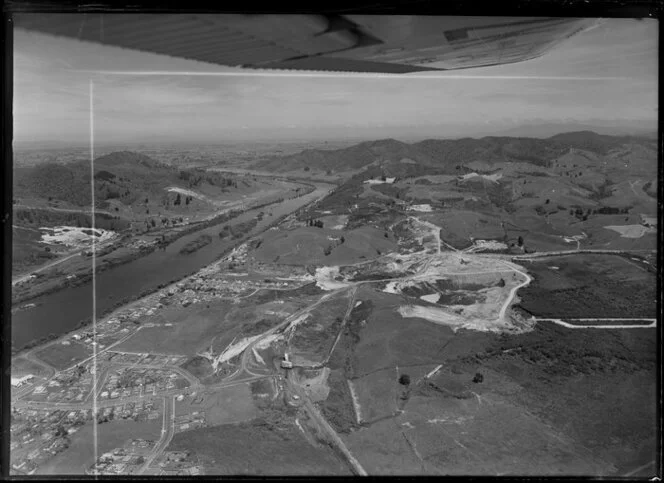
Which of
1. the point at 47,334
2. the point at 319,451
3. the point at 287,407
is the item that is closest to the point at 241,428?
the point at 287,407

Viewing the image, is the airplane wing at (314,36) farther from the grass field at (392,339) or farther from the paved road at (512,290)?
the grass field at (392,339)

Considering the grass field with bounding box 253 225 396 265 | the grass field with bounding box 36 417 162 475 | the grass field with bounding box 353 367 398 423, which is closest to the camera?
the grass field with bounding box 36 417 162 475

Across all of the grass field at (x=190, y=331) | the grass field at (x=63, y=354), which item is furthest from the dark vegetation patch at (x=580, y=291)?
the grass field at (x=63, y=354)

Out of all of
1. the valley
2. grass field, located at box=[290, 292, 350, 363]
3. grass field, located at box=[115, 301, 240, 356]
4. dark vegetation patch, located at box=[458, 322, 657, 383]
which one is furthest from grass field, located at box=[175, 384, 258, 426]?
dark vegetation patch, located at box=[458, 322, 657, 383]

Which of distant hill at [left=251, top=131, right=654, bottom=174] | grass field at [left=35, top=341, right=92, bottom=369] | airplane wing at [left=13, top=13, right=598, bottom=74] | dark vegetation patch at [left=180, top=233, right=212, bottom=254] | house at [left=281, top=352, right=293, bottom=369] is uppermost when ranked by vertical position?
airplane wing at [left=13, top=13, right=598, bottom=74]

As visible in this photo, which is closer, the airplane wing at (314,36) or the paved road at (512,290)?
the airplane wing at (314,36)

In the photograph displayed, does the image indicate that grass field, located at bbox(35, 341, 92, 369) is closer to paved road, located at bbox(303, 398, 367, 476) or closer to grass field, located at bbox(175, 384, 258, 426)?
grass field, located at bbox(175, 384, 258, 426)

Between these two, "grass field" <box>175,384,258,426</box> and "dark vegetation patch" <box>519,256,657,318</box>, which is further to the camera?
"dark vegetation patch" <box>519,256,657,318</box>

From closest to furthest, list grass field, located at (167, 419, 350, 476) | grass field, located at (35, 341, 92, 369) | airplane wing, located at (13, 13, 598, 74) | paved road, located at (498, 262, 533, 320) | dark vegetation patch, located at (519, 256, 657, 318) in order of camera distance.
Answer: airplane wing, located at (13, 13, 598, 74) → grass field, located at (167, 419, 350, 476) → grass field, located at (35, 341, 92, 369) → dark vegetation patch, located at (519, 256, 657, 318) → paved road, located at (498, 262, 533, 320)
